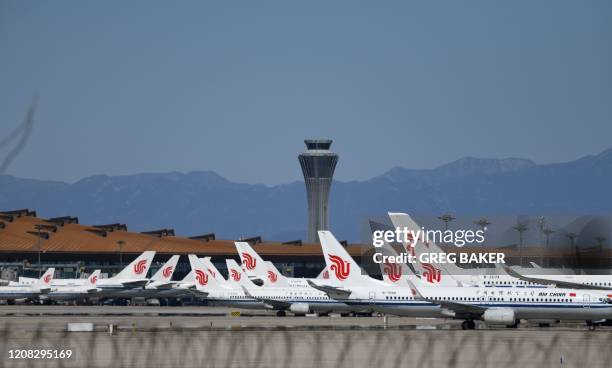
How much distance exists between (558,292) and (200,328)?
26.3 m

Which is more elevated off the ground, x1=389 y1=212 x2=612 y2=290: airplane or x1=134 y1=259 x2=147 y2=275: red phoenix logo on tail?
x1=134 y1=259 x2=147 y2=275: red phoenix logo on tail

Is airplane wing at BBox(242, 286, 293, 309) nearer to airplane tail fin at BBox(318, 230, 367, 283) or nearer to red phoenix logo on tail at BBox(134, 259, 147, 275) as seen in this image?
airplane tail fin at BBox(318, 230, 367, 283)

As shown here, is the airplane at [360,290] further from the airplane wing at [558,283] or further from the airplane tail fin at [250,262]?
the airplane tail fin at [250,262]

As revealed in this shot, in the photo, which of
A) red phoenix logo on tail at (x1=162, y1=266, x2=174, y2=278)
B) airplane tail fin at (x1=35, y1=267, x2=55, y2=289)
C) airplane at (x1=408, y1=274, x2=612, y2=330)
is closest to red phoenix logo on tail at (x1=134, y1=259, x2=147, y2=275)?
red phoenix logo on tail at (x1=162, y1=266, x2=174, y2=278)

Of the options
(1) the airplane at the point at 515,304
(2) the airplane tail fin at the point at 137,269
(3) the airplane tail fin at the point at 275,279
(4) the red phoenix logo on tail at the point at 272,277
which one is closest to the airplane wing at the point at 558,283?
(1) the airplane at the point at 515,304

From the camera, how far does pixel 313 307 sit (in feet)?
370

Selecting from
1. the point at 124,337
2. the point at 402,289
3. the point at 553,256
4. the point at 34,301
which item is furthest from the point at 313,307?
the point at 553,256

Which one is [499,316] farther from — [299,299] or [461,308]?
[299,299]

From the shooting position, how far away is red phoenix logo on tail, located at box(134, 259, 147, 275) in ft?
522

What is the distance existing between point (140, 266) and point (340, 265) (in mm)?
60919

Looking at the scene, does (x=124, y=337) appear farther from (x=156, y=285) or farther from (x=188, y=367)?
(x=156, y=285)

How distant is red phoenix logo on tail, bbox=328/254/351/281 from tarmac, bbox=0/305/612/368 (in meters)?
6.89

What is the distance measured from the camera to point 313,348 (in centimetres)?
6456

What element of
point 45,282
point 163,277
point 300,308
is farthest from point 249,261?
point 45,282
